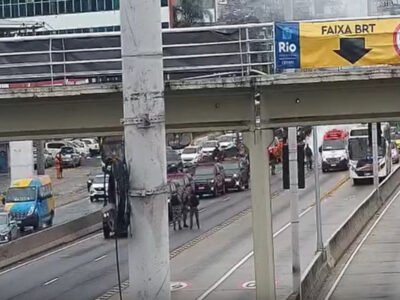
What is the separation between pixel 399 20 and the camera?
1770 cm

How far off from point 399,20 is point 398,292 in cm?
1114

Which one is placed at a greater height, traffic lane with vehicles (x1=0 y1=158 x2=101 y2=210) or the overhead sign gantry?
the overhead sign gantry

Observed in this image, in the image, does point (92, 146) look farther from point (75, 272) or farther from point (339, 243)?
point (75, 272)

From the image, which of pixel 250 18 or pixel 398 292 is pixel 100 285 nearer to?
pixel 398 292

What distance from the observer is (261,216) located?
18.6m

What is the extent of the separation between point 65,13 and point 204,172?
81.6ft

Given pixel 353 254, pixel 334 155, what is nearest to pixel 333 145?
pixel 334 155

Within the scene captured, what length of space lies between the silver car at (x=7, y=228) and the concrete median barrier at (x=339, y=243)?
13.1 meters

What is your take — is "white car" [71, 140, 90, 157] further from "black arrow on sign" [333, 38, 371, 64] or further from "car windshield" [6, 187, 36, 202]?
"black arrow on sign" [333, 38, 371, 64]

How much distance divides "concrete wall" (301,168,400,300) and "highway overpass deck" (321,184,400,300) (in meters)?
0.32

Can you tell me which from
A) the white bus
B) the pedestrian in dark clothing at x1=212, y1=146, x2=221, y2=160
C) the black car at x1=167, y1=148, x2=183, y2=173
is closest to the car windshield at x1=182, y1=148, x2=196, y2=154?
the pedestrian in dark clothing at x1=212, y1=146, x2=221, y2=160

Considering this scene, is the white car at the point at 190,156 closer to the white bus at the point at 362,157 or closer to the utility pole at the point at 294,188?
the white bus at the point at 362,157

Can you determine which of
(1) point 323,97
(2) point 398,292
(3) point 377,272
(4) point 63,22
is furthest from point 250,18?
(1) point 323,97

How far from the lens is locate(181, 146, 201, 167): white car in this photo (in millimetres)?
76562
